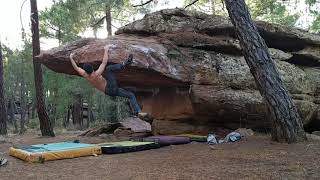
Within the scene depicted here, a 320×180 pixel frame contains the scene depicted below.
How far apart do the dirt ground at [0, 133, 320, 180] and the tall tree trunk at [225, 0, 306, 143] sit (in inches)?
17.6

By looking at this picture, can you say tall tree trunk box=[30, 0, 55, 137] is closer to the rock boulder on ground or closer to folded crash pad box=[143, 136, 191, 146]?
the rock boulder on ground

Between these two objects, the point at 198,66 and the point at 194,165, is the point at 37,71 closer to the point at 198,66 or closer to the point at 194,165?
the point at 198,66

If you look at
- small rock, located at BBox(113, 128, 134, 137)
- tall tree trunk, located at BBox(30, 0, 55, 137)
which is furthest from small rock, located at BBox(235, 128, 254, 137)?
tall tree trunk, located at BBox(30, 0, 55, 137)

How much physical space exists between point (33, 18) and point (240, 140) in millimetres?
9026

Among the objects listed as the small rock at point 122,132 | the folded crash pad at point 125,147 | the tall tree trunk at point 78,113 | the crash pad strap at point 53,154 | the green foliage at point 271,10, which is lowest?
the tall tree trunk at point 78,113

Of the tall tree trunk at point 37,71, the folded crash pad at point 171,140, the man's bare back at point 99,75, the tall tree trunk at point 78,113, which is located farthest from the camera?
the tall tree trunk at point 78,113

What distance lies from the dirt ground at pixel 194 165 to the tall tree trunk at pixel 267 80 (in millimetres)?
447

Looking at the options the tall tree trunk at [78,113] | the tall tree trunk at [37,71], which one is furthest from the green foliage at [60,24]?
the tall tree trunk at [37,71]

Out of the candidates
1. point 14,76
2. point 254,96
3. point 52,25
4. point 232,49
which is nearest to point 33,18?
point 232,49

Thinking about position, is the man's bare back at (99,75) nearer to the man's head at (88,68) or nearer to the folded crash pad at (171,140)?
the man's head at (88,68)

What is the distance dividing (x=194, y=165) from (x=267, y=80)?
3.31 m

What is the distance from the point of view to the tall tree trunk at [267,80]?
8203mm

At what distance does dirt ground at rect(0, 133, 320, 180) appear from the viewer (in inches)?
204

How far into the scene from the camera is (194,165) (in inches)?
238
